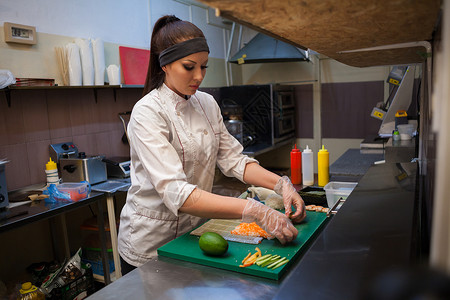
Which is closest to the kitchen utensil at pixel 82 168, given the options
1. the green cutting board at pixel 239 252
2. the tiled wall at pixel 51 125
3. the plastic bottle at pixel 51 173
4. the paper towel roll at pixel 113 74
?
the plastic bottle at pixel 51 173

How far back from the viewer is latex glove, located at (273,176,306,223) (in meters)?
1.44

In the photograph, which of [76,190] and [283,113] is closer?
[76,190]

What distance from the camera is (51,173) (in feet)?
9.14

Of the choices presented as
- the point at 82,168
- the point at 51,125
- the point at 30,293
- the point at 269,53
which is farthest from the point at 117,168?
the point at 269,53

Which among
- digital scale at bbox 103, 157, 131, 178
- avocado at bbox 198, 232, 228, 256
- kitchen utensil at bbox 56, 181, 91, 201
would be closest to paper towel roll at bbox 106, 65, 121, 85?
digital scale at bbox 103, 157, 131, 178

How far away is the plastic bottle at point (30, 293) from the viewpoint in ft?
7.52

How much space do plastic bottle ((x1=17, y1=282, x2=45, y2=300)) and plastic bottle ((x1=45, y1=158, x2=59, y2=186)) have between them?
30.6 inches

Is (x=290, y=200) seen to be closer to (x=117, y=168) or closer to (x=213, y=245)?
(x=213, y=245)

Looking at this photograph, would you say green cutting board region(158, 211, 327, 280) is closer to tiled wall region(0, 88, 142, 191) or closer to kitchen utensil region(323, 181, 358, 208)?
kitchen utensil region(323, 181, 358, 208)

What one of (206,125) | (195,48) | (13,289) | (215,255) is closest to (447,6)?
(215,255)

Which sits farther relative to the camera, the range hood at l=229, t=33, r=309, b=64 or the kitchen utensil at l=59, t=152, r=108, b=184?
the range hood at l=229, t=33, r=309, b=64

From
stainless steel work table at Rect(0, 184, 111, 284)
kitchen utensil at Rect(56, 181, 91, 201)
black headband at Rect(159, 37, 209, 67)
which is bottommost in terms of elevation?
stainless steel work table at Rect(0, 184, 111, 284)

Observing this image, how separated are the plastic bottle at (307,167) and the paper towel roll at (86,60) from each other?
6.21 ft

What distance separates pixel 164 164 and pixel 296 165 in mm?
1147
